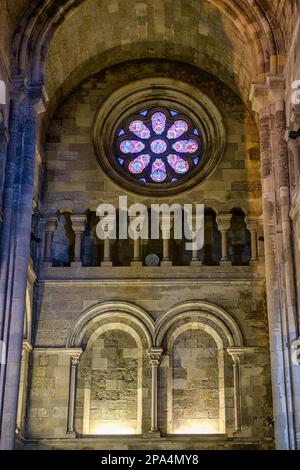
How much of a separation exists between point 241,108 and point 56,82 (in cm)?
451

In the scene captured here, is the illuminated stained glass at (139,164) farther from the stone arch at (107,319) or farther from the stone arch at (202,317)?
the stone arch at (202,317)

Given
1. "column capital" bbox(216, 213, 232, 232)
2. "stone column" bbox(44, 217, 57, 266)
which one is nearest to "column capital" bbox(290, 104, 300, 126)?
"column capital" bbox(216, 213, 232, 232)

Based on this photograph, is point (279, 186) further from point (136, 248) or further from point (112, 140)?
point (112, 140)

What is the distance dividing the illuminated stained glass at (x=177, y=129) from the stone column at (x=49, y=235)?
12.0ft

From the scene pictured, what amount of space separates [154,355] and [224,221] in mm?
3506

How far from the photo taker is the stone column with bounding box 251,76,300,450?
12578 millimetres

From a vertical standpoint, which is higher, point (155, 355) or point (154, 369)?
point (155, 355)

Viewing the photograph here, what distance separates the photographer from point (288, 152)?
13945mm

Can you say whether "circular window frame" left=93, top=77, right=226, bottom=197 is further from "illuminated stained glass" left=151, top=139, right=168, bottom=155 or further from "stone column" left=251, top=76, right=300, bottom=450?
"stone column" left=251, top=76, right=300, bottom=450

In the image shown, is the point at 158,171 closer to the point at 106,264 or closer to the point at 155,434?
the point at 106,264

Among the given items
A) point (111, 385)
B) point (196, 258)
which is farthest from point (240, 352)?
point (111, 385)

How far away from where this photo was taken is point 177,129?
18.7 m

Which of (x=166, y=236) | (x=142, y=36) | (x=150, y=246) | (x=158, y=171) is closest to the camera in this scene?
→ (x=166, y=236)

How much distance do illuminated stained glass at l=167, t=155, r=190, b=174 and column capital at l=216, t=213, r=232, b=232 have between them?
1649 millimetres
